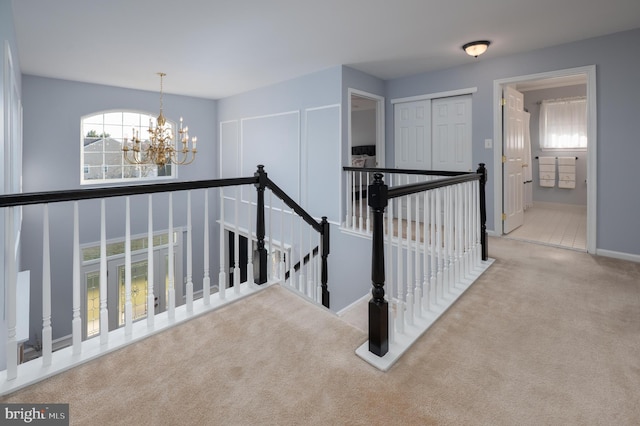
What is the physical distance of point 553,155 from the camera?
696 centimetres

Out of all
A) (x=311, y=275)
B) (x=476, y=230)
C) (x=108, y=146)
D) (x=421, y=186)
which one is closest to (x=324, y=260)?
(x=311, y=275)

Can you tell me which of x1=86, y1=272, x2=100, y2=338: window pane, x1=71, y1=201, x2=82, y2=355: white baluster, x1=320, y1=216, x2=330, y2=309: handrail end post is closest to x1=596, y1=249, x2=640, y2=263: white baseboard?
x1=320, y1=216, x2=330, y2=309: handrail end post

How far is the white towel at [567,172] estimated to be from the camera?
22.0 feet

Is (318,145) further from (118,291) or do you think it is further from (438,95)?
(118,291)

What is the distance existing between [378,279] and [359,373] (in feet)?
1.64

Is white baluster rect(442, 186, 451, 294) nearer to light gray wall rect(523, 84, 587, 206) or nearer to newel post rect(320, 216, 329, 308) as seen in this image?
newel post rect(320, 216, 329, 308)

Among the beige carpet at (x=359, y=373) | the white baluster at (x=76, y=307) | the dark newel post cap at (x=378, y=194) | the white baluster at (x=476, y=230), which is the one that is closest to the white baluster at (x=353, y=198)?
the white baluster at (x=476, y=230)

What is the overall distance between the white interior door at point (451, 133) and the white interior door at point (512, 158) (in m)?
0.46

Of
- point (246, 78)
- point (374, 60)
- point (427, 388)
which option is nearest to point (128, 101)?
point (246, 78)

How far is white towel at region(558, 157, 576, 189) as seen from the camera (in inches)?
265

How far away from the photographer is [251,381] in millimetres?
1679

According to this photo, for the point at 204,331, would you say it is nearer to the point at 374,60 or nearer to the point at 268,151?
the point at 374,60

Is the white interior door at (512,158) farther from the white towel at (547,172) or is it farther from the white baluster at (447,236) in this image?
the white towel at (547,172)

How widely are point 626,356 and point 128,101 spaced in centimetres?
753
